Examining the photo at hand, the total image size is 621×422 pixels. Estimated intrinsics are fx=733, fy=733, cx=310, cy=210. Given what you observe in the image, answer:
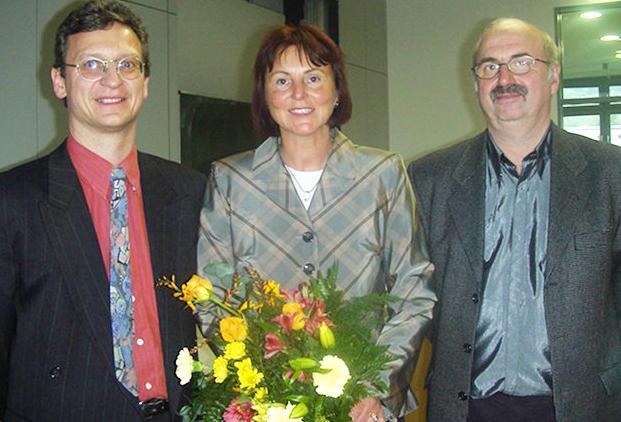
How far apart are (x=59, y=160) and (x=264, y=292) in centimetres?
79

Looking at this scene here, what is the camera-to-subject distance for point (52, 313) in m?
1.88

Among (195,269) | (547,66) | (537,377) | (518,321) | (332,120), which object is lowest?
(537,377)

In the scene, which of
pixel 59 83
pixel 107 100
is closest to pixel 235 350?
pixel 107 100

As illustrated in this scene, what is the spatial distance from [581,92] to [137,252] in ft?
22.2

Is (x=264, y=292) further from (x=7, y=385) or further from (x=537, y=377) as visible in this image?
(x=537, y=377)

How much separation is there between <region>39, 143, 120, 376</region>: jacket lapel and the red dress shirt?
39 mm

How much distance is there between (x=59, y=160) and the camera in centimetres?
204

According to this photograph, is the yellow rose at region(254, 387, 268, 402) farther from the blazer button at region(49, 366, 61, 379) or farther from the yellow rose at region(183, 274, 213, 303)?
the blazer button at region(49, 366, 61, 379)

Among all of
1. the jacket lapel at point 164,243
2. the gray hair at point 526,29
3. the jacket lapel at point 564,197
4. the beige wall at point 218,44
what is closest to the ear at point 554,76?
the gray hair at point 526,29

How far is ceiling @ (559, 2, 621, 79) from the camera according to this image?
7.70m

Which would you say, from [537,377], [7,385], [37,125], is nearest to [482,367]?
[537,377]

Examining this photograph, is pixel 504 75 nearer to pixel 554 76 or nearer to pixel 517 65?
pixel 517 65

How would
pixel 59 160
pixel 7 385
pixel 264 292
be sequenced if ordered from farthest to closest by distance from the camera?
1. pixel 59 160
2. pixel 7 385
3. pixel 264 292

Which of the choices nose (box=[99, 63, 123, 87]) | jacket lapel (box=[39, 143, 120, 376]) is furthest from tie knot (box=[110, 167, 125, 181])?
nose (box=[99, 63, 123, 87])
